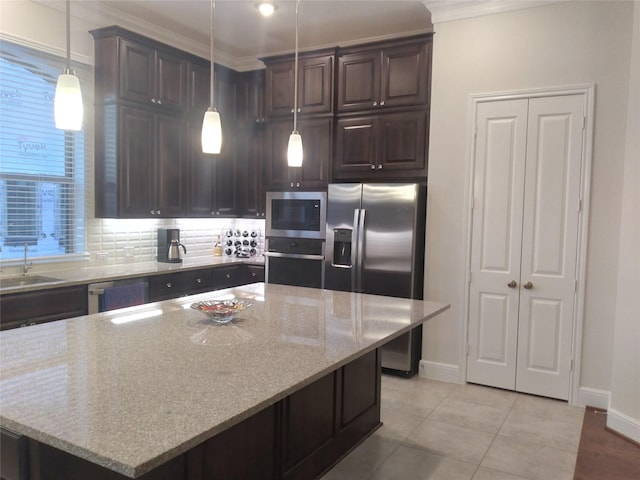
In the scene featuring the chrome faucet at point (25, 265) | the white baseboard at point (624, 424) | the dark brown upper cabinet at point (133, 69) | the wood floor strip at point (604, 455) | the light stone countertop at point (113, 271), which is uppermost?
the dark brown upper cabinet at point (133, 69)

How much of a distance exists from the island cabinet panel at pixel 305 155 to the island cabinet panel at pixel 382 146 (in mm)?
112

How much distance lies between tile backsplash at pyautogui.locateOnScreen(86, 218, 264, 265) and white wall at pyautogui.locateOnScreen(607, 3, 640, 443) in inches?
142

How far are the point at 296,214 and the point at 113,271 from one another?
68.4 inches

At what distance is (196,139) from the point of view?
480 centimetres

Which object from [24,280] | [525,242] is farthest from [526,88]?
[24,280]

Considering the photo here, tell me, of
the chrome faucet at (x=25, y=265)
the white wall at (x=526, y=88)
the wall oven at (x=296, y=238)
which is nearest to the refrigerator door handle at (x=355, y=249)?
the wall oven at (x=296, y=238)

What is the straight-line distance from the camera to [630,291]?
10.4ft

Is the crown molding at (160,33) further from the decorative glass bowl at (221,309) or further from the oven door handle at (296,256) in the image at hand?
the decorative glass bowl at (221,309)

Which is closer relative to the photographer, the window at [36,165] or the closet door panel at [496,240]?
the window at [36,165]

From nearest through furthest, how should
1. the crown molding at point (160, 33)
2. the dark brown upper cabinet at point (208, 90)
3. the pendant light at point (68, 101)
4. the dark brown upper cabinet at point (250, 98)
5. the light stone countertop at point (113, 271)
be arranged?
the pendant light at point (68, 101), the light stone countertop at point (113, 271), the crown molding at point (160, 33), the dark brown upper cabinet at point (208, 90), the dark brown upper cabinet at point (250, 98)

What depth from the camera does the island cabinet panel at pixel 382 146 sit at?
4246mm

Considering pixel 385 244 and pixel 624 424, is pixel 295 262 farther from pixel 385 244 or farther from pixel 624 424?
pixel 624 424

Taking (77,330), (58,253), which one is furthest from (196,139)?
(77,330)

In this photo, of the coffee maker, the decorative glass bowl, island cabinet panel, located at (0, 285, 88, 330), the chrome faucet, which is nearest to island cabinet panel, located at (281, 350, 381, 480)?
the decorative glass bowl
